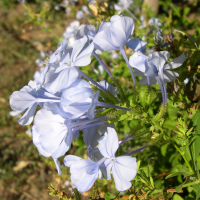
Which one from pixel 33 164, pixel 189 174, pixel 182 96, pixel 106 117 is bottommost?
pixel 33 164

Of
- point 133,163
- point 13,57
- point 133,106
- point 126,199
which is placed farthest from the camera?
point 13,57

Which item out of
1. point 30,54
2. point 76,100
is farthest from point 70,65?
point 30,54

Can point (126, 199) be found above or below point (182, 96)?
below

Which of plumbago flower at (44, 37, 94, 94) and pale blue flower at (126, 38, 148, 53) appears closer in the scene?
plumbago flower at (44, 37, 94, 94)

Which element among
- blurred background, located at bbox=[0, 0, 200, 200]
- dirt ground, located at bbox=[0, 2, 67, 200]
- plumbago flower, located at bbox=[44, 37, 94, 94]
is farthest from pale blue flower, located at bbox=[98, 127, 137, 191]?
dirt ground, located at bbox=[0, 2, 67, 200]

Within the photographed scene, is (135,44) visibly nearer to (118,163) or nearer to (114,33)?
(114,33)

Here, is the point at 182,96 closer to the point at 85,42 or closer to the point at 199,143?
the point at 199,143

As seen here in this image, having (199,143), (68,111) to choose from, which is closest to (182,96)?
(199,143)

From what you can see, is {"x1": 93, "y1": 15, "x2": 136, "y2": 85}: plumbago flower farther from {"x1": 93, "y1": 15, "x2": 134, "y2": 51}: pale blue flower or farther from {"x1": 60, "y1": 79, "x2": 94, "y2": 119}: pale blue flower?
{"x1": 60, "y1": 79, "x2": 94, "y2": 119}: pale blue flower
